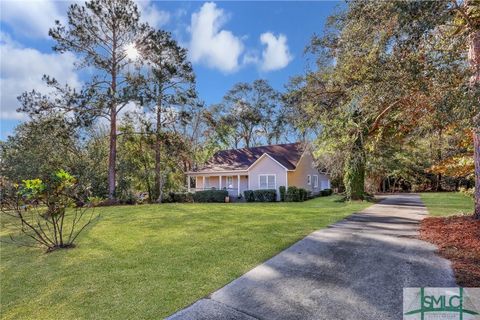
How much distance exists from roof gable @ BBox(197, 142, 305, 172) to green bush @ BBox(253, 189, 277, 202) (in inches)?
99.9

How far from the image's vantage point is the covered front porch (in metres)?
26.1

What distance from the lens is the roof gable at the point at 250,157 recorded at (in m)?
25.0

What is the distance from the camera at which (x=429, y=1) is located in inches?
162

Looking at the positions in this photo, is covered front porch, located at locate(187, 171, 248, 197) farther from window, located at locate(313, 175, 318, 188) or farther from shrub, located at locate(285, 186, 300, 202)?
window, located at locate(313, 175, 318, 188)

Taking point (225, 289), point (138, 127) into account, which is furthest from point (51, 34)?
point (225, 289)

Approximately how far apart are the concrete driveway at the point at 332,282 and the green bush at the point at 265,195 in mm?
15518

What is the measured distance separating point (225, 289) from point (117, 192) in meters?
20.4

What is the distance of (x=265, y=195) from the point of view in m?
22.4

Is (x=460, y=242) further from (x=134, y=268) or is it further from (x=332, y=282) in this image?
(x=134, y=268)

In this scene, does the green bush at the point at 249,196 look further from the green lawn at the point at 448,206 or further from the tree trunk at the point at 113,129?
the green lawn at the point at 448,206

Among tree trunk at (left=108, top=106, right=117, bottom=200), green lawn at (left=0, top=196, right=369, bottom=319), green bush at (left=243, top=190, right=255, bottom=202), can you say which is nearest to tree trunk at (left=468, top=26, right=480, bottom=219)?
green lawn at (left=0, top=196, right=369, bottom=319)

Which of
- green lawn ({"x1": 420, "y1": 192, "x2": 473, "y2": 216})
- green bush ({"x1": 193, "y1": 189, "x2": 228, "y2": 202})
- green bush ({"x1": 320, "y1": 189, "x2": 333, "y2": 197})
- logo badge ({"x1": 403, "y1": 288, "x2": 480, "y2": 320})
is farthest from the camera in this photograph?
green bush ({"x1": 320, "y1": 189, "x2": 333, "y2": 197})

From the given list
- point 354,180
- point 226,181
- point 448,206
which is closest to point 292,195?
point 354,180

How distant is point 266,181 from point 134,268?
63.9 ft
